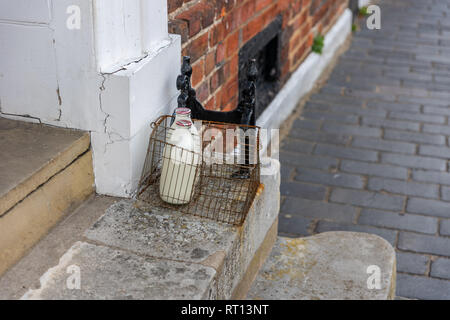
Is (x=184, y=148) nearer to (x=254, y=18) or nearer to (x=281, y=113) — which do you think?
(x=254, y=18)

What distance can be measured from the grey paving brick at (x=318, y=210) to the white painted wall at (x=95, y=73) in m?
1.52

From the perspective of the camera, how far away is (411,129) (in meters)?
4.36

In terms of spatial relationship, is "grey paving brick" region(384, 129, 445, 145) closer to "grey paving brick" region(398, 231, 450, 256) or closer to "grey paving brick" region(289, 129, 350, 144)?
"grey paving brick" region(289, 129, 350, 144)

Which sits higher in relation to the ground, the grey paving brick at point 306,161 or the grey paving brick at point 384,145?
the grey paving brick at point 384,145

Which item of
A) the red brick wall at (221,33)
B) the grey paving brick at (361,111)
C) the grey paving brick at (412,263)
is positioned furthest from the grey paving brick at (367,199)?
the grey paving brick at (361,111)

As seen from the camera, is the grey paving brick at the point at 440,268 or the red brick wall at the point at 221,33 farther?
the grey paving brick at the point at 440,268

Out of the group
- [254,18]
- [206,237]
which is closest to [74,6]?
[206,237]

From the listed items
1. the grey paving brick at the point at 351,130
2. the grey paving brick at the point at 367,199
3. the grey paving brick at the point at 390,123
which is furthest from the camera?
the grey paving brick at the point at 390,123

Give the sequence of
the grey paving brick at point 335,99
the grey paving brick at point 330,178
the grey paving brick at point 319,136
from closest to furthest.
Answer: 1. the grey paving brick at point 330,178
2. the grey paving brick at point 319,136
3. the grey paving brick at point 335,99

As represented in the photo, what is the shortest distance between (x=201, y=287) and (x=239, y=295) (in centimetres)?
49

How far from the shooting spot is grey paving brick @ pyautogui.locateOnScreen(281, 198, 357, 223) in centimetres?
329

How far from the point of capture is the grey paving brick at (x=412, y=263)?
9.40ft

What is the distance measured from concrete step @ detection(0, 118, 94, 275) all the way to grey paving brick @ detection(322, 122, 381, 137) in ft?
8.81

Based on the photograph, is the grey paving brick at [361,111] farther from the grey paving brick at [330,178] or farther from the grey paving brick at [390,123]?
the grey paving brick at [330,178]
